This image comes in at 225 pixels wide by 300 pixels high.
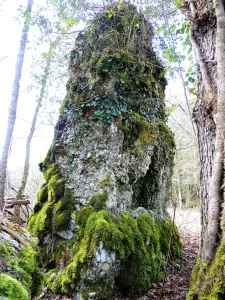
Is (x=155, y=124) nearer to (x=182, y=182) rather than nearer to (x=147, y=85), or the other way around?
(x=147, y=85)

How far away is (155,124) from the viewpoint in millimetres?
6156

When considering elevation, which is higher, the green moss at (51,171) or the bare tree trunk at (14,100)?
the bare tree trunk at (14,100)

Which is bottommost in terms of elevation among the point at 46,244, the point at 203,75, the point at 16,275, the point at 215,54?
the point at 46,244

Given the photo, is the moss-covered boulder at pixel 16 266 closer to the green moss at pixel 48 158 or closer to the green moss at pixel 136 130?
the green moss at pixel 136 130

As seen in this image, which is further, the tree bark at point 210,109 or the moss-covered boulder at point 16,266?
the tree bark at point 210,109

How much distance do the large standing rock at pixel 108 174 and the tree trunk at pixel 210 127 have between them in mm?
2161

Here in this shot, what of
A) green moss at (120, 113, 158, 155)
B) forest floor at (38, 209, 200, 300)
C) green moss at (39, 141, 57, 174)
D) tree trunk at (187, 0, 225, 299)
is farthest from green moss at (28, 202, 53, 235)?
tree trunk at (187, 0, 225, 299)

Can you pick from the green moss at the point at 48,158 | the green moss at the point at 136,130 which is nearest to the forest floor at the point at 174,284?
the green moss at the point at 136,130

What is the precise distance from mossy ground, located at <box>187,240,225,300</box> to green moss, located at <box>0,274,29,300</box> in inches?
63.9

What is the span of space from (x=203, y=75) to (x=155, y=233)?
12.5 feet

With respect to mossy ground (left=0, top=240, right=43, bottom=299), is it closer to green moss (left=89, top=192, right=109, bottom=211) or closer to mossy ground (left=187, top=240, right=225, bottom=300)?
mossy ground (left=187, top=240, right=225, bottom=300)

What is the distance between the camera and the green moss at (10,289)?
1.00 metres

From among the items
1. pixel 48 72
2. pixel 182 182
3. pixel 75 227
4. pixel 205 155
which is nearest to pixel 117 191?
pixel 75 227

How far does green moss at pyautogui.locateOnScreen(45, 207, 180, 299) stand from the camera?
4125 mm
